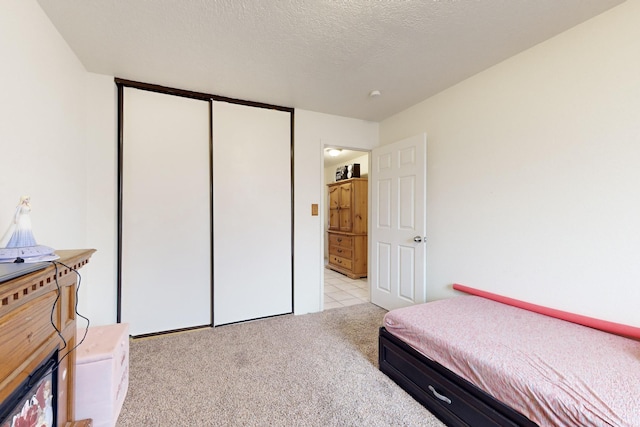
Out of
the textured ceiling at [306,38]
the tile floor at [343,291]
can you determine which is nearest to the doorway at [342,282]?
the tile floor at [343,291]

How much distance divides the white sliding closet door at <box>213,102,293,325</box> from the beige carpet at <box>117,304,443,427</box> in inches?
14.2

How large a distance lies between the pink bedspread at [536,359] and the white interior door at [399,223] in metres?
0.92

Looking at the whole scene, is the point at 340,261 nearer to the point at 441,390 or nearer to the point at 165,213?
the point at 165,213

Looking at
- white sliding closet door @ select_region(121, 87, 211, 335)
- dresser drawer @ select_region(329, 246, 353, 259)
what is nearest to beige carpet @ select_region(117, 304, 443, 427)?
white sliding closet door @ select_region(121, 87, 211, 335)

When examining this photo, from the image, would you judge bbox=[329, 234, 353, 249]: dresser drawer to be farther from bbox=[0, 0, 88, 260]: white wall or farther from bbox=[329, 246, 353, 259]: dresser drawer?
bbox=[0, 0, 88, 260]: white wall

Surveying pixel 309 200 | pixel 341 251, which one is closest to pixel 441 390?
pixel 309 200

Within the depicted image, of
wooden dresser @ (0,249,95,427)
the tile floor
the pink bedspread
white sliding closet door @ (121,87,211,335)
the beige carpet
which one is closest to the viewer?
wooden dresser @ (0,249,95,427)

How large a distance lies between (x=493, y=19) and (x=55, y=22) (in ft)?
8.93

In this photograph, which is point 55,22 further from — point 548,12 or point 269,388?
point 548,12

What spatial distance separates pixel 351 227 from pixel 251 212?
2.61 meters

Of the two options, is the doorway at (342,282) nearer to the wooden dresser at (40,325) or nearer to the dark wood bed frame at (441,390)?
the dark wood bed frame at (441,390)

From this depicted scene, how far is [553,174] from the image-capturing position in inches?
74.0

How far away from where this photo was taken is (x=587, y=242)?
172cm

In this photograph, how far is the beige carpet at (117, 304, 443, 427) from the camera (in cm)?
157
